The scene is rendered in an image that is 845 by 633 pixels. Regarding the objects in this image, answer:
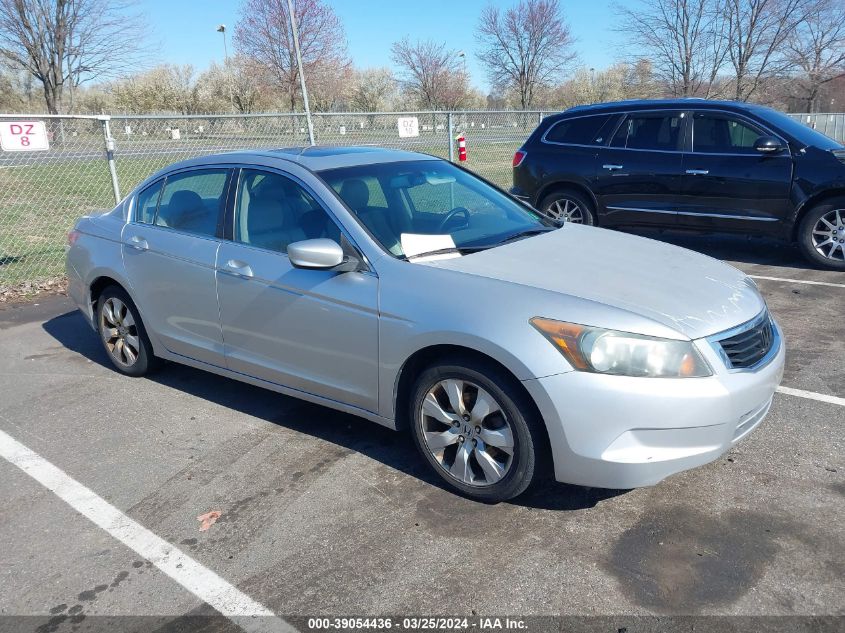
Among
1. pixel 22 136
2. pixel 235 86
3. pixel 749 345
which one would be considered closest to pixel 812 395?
pixel 749 345

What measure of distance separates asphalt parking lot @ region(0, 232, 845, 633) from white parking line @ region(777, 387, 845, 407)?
22 mm

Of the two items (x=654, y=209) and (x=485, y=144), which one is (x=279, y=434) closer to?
(x=654, y=209)

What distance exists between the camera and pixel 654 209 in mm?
8180

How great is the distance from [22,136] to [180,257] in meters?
4.16

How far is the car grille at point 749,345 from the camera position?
9.97 feet

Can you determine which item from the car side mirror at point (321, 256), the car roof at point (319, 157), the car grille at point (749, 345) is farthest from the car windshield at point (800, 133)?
the car side mirror at point (321, 256)

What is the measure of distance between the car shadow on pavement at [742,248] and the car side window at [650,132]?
3.43 ft

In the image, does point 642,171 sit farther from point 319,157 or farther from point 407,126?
point 319,157

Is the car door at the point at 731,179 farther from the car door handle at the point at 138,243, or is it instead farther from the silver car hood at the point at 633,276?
the car door handle at the point at 138,243

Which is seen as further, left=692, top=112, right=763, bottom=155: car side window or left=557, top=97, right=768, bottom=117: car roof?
left=557, top=97, right=768, bottom=117: car roof

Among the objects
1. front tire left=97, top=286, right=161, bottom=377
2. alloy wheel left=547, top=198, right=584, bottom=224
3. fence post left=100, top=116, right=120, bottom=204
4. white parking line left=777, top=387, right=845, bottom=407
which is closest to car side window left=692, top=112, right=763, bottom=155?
alloy wheel left=547, top=198, right=584, bottom=224

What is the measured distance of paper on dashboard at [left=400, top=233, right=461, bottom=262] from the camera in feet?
11.7

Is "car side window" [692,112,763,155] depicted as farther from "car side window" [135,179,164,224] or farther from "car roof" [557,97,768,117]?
"car side window" [135,179,164,224]

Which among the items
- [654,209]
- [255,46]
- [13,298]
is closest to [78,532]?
[13,298]
